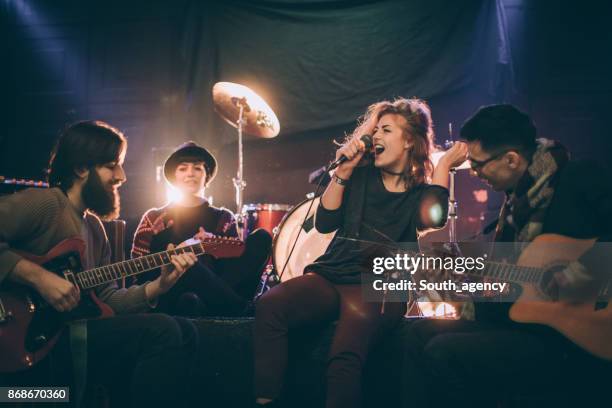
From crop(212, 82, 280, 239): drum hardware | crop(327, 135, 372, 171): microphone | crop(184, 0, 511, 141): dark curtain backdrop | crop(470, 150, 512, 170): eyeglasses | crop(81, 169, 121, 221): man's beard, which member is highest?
crop(184, 0, 511, 141): dark curtain backdrop

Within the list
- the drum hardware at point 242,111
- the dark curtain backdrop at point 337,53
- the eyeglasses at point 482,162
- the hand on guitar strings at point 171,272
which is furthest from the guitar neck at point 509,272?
the dark curtain backdrop at point 337,53

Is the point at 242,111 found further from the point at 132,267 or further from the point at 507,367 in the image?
the point at 507,367

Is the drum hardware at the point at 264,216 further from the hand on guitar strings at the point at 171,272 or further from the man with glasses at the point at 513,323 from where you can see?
the man with glasses at the point at 513,323

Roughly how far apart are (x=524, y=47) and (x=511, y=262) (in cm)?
440

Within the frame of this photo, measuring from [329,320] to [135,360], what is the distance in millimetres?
958

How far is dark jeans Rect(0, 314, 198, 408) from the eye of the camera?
248 cm

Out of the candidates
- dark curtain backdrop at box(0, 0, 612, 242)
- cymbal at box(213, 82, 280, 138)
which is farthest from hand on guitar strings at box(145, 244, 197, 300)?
dark curtain backdrop at box(0, 0, 612, 242)

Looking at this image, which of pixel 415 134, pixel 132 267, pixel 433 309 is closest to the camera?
pixel 132 267

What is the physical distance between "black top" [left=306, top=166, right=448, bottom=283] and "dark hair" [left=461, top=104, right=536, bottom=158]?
0.34 metres

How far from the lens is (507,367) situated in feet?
7.36

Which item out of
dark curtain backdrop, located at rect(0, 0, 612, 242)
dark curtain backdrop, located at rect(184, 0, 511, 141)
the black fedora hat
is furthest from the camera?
dark curtain backdrop, located at rect(0, 0, 612, 242)

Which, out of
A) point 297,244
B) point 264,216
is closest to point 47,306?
point 297,244

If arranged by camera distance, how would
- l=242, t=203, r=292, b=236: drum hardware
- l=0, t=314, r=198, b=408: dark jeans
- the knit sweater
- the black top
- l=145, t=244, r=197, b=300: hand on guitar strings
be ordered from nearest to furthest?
l=0, t=314, r=198, b=408: dark jeans
the knit sweater
the black top
l=145, t=244, r=197, b=300: hand on guitar strings
l=242, t=203, r=292, b=236: drum hardware

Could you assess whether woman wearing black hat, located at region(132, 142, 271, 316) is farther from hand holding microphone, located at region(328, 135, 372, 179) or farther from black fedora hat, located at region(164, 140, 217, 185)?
hand holding microphone, located at region(328, 135, 372, 179)
